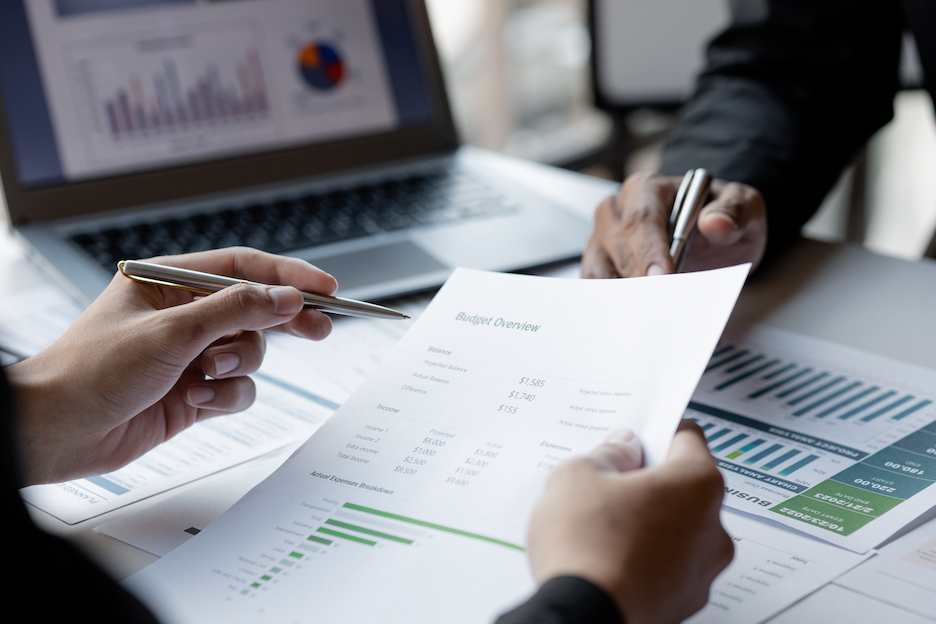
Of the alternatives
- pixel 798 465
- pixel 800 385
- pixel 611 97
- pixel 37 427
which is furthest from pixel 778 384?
pixel 611 97

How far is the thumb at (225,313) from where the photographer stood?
51 centimetres

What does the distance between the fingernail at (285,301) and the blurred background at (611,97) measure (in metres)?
1.41

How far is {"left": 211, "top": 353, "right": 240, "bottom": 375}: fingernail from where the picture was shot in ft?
1.86

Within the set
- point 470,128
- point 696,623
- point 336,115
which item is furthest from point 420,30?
point 470,128

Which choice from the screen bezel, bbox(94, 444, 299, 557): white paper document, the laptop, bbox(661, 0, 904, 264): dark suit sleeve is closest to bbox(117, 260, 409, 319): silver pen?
bbox(94, 444, 299, 557): white paper document

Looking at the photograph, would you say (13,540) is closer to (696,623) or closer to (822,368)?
(696,623)

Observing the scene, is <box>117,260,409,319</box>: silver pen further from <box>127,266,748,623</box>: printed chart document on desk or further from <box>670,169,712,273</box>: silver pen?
<box>670,169,712,273</box>: silver pen

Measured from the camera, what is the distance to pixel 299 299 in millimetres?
544

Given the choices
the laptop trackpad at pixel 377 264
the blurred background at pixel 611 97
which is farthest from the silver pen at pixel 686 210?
the blurred background at pixel 611 97

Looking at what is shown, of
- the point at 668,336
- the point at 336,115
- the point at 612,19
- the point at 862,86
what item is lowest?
the point at 668,336

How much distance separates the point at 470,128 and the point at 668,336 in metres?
2.37

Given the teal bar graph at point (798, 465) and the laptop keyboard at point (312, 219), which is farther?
the laptop keyboard at point (312, 219)

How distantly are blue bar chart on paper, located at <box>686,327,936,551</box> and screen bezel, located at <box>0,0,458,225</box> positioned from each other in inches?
22.9

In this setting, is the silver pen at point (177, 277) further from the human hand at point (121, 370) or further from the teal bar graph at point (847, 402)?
the teal bar graph at point (847, 402)
